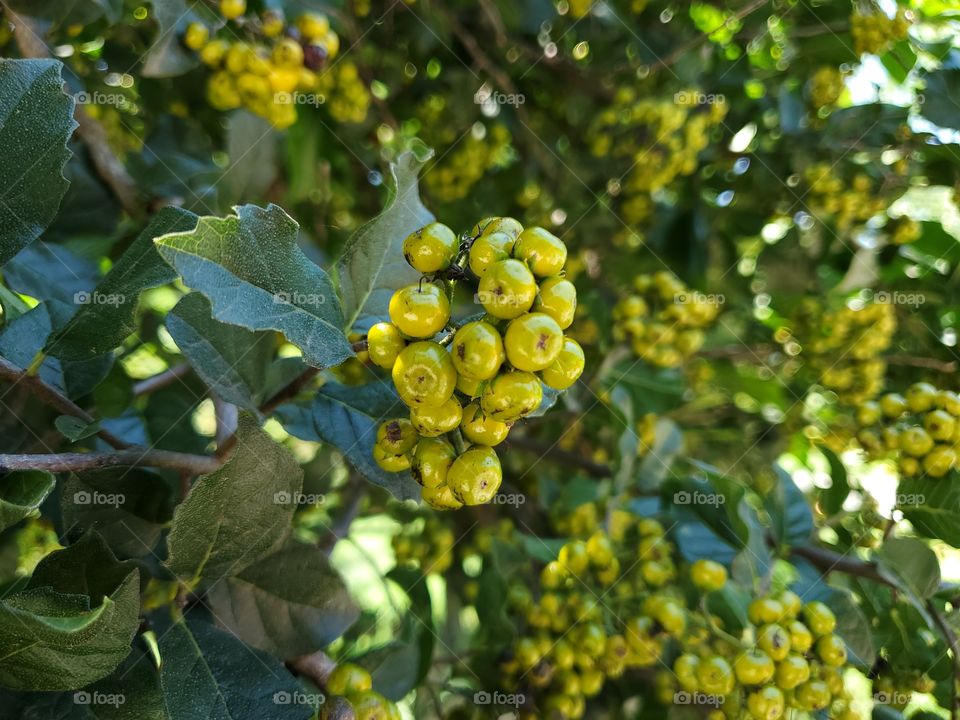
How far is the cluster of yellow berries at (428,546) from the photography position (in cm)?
218

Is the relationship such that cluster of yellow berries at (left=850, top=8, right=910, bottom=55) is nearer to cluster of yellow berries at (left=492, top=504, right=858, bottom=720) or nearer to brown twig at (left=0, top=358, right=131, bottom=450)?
cluster of yellow berries at (left=492, top=504, right=858, bottom=720)

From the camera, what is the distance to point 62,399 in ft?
3.32

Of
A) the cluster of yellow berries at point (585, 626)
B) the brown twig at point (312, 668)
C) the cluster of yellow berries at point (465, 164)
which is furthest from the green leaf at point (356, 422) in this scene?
the cluster of yellow berries at point (465, 164)

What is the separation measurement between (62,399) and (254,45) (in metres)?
1.01

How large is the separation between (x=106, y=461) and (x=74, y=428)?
11cm

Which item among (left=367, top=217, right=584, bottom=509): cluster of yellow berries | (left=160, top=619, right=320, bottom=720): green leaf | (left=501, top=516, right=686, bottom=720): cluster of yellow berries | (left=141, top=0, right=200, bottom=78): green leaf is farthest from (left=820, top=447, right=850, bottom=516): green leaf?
(left=141, top=0, right=200, bottom=78): green leaf

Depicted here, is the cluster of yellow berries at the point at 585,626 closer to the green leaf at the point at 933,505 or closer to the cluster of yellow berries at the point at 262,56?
the green leaf at the point at 933,505

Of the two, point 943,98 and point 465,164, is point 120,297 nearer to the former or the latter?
point 465,164

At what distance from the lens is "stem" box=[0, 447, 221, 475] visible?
2.63 feet

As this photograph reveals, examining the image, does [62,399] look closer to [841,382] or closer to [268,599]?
[268,599]

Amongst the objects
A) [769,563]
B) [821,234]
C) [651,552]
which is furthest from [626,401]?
[821,234]

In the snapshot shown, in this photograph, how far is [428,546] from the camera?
220cm

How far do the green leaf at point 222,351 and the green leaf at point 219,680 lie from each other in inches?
12.7

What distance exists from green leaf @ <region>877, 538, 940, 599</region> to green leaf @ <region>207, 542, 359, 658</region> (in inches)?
37.6
